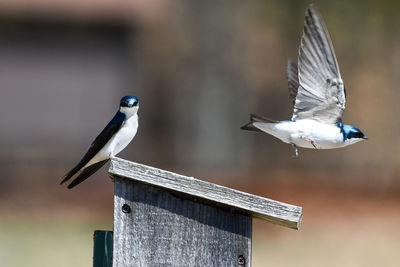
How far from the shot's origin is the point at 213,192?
3203mm

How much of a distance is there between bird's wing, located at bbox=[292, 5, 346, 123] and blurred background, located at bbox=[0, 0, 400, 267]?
6570 millimetres

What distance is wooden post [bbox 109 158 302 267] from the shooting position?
3275 mm

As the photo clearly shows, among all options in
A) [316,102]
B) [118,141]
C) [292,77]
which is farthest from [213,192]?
[292,77]

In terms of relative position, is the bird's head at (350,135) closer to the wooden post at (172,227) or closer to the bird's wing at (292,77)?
the bird's wing at (292,77)

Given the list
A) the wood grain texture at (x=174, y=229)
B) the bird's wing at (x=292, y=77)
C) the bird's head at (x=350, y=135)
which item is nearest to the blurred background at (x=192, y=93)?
the bird's wing at (x=292, y=77)

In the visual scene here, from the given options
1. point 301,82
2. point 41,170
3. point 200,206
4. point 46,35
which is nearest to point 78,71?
point 46,35

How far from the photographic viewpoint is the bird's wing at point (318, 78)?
13.8 ft

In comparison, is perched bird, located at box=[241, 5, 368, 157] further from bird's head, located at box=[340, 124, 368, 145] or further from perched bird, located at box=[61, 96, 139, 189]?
perched bird, located at box=[61, 96, 139, 189]

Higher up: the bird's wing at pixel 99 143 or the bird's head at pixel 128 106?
the bird's head at pixel 128 106

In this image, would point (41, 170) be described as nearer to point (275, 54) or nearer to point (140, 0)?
point (140, 0)

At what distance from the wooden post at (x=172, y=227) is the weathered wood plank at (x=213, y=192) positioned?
0.05 ft

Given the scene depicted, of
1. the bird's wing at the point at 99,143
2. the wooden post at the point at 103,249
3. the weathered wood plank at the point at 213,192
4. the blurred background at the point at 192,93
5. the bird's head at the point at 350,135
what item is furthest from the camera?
the blurred background at the point at 192,93

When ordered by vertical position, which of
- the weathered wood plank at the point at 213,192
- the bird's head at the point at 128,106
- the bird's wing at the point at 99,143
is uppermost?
the bird's head at the point at 128,106

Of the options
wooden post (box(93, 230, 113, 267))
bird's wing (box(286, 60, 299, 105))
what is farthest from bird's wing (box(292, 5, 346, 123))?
wooden post (box(93, 230, 113, 267))
